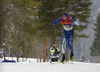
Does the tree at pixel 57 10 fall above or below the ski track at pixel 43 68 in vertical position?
above

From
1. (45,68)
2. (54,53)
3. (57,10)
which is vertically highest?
(57,10)

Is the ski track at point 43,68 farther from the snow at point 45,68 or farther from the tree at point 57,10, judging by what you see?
the tree at point 57,10

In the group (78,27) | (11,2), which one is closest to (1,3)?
(11,2)

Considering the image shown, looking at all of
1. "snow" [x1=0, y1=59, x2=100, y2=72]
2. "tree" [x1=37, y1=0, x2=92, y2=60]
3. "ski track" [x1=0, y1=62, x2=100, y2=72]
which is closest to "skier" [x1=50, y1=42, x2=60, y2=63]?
"snow" [x1=0, y1=59, x2=100, y2=72]

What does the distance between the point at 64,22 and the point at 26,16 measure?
580 centimetres

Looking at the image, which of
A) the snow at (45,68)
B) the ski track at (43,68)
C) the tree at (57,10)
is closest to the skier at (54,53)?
the snow at (45,68)

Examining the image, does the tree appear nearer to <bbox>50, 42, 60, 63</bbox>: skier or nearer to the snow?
<bbox>50, 42, 60, 63</bbox>: skier

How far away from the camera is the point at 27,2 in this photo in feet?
43.2

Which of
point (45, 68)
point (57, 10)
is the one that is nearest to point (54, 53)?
point (45, 68)

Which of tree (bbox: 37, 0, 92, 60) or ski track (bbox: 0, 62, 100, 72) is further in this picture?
tree (bbox: 37, 0, 92, 60)

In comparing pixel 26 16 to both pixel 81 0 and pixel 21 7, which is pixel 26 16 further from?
pixel 81 0

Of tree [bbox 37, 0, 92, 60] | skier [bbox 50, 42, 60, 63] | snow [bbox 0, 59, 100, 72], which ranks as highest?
tree [bbox 37, 0, 92, 60]

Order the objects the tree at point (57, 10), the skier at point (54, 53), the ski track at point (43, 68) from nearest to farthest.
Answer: the ski track at point (43, 68) < the skier at point (54, 53) < the tree at point (57, 10)

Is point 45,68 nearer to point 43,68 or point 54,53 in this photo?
point 43,68
